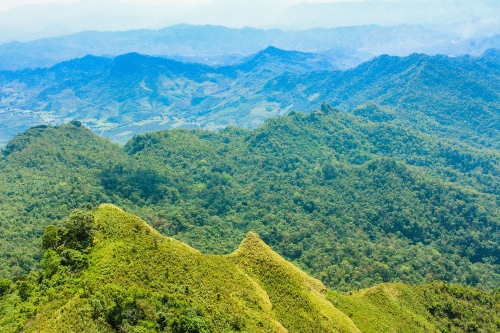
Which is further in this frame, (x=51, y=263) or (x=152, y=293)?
(x=51, y=263)

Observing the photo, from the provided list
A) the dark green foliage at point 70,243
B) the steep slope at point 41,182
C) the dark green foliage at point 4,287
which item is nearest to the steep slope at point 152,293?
the dark green foliage at point 70,243

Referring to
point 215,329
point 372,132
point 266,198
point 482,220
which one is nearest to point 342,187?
point 266,198

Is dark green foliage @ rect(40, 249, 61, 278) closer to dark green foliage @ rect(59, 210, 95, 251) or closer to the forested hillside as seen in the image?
dark green foliage @ rect(59, 210, 95, 251)

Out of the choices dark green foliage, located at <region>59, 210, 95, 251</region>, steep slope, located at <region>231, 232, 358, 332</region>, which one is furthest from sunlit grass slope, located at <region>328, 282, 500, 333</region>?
dark green foliage, located at <region>59, 210, 95, 251</region>

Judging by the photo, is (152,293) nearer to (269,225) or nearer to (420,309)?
(420,309)

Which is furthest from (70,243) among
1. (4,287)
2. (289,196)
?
(289,196)

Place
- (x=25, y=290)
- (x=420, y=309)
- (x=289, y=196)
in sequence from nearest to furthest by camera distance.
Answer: (x=25, y=290) → (x=420, y=309) → (x=289, y=196)
